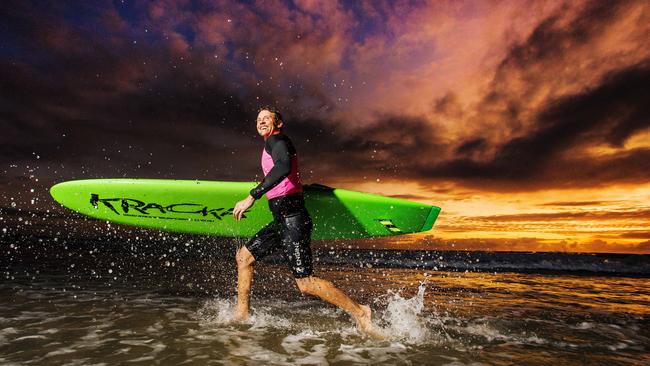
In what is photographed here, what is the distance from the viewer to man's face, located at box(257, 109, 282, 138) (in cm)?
367

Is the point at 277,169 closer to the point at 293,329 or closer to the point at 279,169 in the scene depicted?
the point at 279,169

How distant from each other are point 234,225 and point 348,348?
3.05 meters

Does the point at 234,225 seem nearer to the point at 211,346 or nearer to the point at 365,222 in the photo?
the point at 365,222

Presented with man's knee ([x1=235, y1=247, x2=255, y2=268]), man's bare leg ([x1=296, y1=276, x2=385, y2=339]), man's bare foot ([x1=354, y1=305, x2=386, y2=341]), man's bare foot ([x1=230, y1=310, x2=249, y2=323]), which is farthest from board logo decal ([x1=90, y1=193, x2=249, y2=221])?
man's bare foot ([x1=354, y1=305, x2=386, y2=341])

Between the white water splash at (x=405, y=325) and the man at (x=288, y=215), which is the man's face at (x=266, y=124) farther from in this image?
the white water splash at (x=405, y=325)

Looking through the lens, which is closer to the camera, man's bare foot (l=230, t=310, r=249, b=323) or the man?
the man

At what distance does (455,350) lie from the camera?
3.28 m

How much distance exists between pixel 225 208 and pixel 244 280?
176cm

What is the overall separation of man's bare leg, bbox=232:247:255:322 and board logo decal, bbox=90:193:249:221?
1.67 metres

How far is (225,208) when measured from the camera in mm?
5508

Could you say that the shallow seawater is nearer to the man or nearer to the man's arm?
the man

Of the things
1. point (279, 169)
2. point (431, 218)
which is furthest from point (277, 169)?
point (431, 218)

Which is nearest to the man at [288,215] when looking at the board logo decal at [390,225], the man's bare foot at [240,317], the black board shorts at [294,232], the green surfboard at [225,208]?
the black board shorts at [294,232]

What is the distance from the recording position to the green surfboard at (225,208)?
5.33 m
